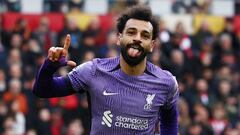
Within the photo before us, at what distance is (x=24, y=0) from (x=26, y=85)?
435 cm

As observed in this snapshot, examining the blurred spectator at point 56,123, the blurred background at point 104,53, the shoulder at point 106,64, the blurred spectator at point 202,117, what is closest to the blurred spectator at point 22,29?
the blurred background at point 104,53

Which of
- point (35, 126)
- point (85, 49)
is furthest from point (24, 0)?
point (35, 126)

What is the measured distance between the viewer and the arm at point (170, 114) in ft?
21.3

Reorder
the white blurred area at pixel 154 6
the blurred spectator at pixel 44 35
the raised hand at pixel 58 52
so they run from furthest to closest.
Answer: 1. the white blurred area at pixel 154 6
2. the blurred spectator at pixel 44 35
3. the raised hand at pixel 58 52

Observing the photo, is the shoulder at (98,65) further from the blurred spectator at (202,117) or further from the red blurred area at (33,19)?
the red blurred area at (33,19)

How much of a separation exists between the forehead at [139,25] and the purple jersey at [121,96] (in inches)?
12.1

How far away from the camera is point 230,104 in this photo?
15812mm

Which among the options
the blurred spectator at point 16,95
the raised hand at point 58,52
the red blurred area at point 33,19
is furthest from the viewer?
the red blurred area at point 33,19

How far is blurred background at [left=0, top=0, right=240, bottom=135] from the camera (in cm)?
1365

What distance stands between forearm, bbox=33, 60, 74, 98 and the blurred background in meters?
6.57

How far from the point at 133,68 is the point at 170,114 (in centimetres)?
45

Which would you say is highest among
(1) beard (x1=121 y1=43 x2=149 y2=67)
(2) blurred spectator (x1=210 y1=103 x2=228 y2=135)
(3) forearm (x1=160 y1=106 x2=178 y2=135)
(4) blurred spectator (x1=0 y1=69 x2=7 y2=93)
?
(1) beard (x1=121 y1=43 x2=149 y2=67)

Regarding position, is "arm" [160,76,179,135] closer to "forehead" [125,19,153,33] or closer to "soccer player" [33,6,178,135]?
"soccer player" [33,6,178,135]

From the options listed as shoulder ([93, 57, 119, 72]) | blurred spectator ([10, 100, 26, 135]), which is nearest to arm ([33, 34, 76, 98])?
shoulder ([93, 57, 119, 72])
